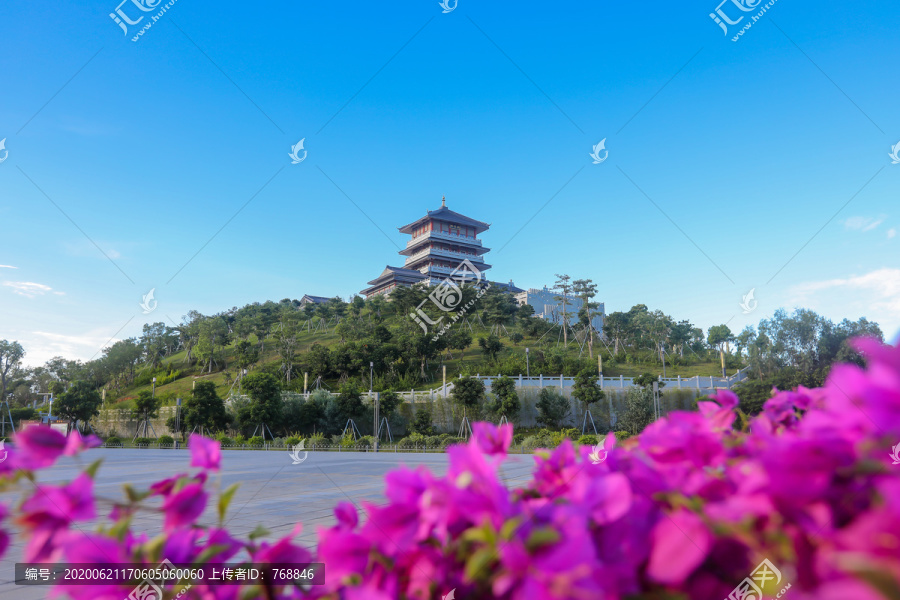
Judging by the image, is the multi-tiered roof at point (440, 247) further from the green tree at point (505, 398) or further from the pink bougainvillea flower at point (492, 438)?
the pink bougainvillea flower at point (492, 438)

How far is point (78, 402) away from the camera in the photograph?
2902 centimetres

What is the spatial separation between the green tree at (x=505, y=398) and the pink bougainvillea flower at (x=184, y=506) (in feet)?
80.5

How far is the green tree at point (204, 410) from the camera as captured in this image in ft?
82.1

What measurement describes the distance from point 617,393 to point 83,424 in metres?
30.2

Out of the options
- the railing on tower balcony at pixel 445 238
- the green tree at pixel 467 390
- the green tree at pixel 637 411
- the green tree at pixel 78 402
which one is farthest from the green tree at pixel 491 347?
the green tree at pixel 78 402

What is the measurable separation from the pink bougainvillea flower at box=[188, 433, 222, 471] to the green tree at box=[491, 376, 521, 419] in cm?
2445

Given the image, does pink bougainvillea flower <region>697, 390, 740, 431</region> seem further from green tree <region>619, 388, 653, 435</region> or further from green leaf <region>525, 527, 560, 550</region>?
green tree <region>619, 388, 653, 435</region>

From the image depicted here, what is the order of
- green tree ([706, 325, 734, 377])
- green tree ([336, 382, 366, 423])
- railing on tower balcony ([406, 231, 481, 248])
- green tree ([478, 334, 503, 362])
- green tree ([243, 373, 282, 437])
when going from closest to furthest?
green tree ([243, 373, 282, 437]) < green tree ([336, 382, 366, 423]) < green tree ([478, 334, 503, 362]) < green tree ([706, 325, 734, 377]) < railing on tower balcony ([406, 231, 481, 248])

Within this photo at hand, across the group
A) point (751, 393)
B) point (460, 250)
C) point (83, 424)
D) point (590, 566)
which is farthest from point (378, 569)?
point (460, 250)

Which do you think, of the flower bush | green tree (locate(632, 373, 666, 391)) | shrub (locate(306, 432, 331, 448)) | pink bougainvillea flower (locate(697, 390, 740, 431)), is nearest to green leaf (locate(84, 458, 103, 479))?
the flower bush

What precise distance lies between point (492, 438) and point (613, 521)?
1.10ft

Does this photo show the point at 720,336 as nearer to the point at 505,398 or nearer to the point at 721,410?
the point at 505,398

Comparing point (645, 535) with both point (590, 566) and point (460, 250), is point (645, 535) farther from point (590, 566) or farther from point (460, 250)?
point (460, 250)

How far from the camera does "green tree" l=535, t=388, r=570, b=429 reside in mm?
26656
